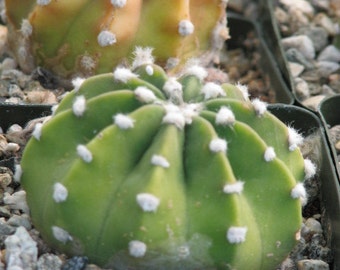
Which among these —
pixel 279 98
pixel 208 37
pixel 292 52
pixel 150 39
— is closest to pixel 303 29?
pixel 292 52

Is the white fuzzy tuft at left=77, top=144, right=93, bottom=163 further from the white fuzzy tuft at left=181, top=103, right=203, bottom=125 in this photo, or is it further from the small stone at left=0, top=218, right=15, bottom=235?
the small stone at left=0, top=218, right=15, bottom=235

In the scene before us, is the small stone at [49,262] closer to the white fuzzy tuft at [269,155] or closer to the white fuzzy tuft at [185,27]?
the white fuzzy tuft at [269,155]

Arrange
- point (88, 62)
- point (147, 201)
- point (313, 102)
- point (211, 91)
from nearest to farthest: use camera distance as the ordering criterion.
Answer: point (147, 201)
point (211, 91)
point (88, 62)
point (313, 102)

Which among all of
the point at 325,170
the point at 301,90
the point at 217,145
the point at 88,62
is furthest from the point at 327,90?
the point at 217,145

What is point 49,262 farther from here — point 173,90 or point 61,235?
point 173,90

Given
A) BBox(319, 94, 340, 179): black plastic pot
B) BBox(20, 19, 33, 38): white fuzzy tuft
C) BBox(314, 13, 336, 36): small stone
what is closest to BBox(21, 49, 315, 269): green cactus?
BBox(20, 19, 33, 38): white fuzzy tuft

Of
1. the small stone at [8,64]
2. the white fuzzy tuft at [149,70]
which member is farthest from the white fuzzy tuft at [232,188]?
the small stone at [8,64]
